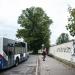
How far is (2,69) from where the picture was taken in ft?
74.6

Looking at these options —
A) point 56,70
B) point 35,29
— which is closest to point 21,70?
point 56,70

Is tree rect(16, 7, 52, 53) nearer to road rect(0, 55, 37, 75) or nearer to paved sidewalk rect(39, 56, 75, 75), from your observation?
road rect(0, 55, 37, 75)

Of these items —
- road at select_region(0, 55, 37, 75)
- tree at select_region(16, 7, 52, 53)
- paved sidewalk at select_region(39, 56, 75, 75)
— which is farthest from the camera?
tree at select_region(16, 7, 52, 53)

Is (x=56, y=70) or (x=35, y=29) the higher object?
(x=35, y=29)

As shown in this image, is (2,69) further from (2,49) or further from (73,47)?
(73,47)

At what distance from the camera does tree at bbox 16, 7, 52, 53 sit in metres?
89.5

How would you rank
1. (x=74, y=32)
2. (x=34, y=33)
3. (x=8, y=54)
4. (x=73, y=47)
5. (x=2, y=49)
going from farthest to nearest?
(x=34, y=33), (x=73, y=47), (x=8, y=54), (x=2, y=49), (x=74, y=32)

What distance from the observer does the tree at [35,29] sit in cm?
8950

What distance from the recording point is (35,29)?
90.8 m

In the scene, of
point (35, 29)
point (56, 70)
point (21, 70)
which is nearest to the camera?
point (56, 70)

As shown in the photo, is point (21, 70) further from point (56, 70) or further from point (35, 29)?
point (35, 29)

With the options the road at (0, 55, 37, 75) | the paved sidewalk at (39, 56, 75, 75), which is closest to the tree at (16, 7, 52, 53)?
the road at (0, 55, 37, 75)

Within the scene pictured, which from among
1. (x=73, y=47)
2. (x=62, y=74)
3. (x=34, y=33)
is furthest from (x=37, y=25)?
(x=62, y=74)

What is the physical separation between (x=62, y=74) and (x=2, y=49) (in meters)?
5.99
